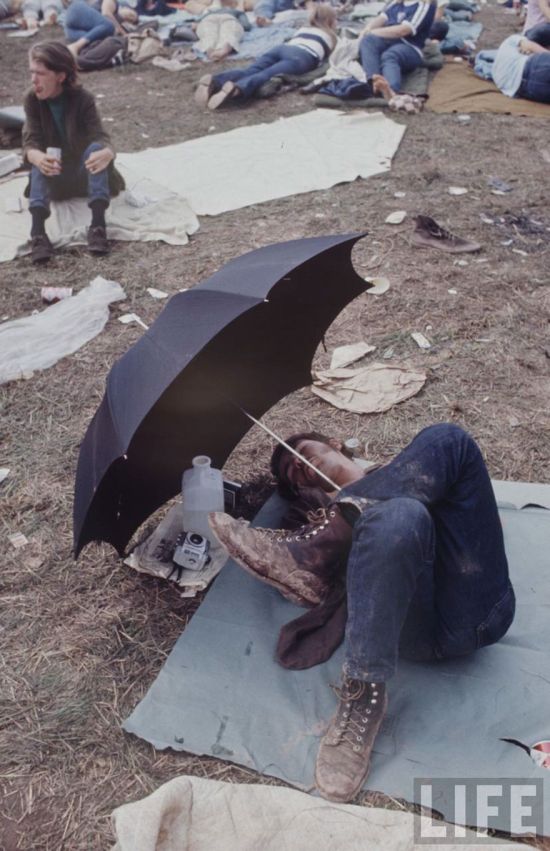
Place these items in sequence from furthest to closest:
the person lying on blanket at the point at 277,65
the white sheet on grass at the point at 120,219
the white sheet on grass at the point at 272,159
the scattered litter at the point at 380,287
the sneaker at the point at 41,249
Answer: the person lying on blanket at the point at 277,65 < the white sheet on grass at the point at 272,159 < the white sheet on grass at the point at 120,219 < the sneaker at the point at 41,249 < the scattered litter at the point at 380,287

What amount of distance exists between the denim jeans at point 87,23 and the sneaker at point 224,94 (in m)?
3.05

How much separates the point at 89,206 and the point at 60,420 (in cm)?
226

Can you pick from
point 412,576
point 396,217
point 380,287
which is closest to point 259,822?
point 412,576

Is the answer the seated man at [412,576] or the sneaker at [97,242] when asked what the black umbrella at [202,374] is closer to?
the seated man at [412,576]

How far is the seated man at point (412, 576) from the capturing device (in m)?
2.00

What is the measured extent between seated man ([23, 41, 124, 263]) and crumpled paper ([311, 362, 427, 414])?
2.32 m

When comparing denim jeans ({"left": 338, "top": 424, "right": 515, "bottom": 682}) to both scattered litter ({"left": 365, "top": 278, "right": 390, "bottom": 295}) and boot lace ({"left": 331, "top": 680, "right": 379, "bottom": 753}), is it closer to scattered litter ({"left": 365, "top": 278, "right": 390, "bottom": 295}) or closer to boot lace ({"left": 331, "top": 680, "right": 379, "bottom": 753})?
boot lace ({"left": 331, "top": 680, "right": 379, "bottom": 753})

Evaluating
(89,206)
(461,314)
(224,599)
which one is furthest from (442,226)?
(224,599)

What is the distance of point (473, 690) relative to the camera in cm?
232

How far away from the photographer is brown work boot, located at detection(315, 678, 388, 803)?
2.10m

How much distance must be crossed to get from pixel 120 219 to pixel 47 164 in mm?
672

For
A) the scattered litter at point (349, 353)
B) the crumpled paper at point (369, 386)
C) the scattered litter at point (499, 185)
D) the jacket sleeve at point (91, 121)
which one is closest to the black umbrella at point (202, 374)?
the crumpled paper at point (369, 386)

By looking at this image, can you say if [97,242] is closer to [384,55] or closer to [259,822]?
[259,822]

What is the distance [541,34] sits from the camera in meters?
8.00
